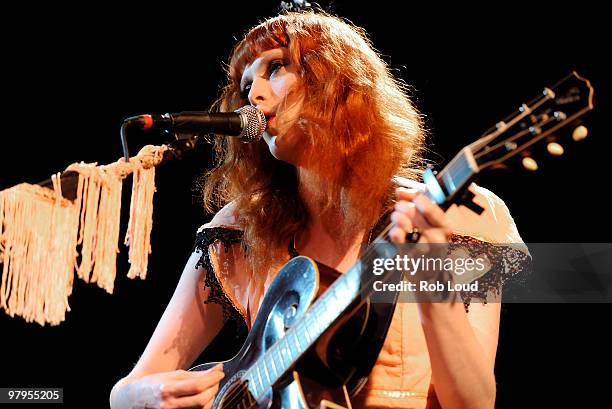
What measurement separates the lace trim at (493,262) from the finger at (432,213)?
43 centimetres

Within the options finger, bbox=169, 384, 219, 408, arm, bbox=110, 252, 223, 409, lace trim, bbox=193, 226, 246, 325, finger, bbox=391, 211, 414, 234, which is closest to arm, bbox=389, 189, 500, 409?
finger, bbox=391, 211, 414, 234

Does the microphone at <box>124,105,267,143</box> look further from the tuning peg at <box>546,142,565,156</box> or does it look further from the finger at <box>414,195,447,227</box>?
the tuning peg at <box>546,142,565,156</box>

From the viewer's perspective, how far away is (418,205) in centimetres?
145

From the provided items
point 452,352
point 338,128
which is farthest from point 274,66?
point 452,352

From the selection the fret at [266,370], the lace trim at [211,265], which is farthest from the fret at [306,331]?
the lace trim at [211,265]

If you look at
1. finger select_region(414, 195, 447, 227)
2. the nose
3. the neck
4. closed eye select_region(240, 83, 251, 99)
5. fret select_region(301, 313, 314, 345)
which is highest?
closed eye select_region(240, 83, 251, 99)

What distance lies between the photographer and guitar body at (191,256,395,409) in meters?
1.68

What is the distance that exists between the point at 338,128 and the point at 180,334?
82 centimetres

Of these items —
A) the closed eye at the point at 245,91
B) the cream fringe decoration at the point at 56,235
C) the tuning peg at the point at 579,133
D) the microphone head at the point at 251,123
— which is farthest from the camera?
the closed eye at the point at 245,91

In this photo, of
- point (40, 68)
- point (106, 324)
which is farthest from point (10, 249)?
point (40, 68)

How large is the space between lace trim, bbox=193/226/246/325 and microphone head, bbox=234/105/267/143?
0.52 metres

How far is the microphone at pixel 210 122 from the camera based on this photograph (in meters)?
1.61

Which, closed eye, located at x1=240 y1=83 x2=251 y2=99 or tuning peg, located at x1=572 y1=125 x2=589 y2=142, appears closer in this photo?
tuning peg, located at x1=572 y1=125 x2=589 y2=142

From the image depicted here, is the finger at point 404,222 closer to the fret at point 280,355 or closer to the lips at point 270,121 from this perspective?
the fret at point 280,355
